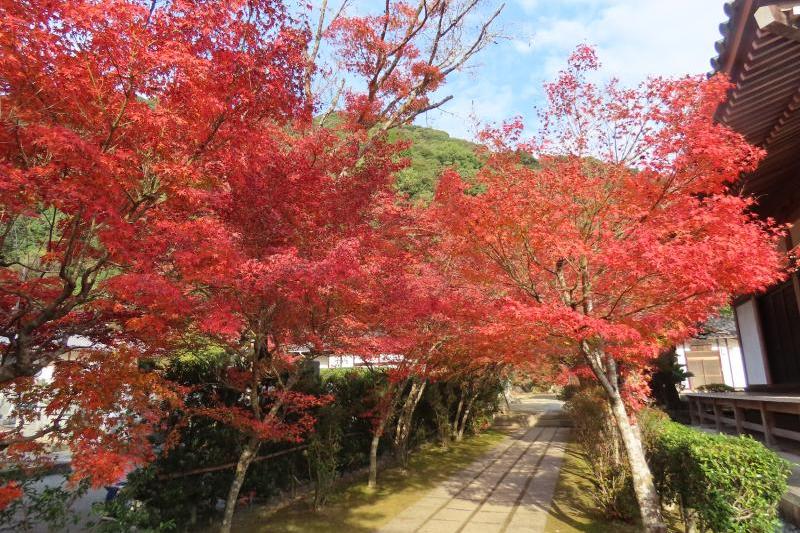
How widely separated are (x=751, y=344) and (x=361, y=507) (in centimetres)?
1109

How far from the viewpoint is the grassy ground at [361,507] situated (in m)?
7.53

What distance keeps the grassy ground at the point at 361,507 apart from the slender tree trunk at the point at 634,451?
4007mm

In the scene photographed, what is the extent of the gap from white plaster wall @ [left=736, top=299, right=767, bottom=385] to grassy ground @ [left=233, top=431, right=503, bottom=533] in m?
7.89

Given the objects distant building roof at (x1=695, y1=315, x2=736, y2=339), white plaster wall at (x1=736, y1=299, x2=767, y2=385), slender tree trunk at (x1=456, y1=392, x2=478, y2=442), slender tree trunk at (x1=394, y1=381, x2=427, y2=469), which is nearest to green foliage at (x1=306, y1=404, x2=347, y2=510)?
slender tree trunk at (x1=394, y1=381, x2=427, y2=469)

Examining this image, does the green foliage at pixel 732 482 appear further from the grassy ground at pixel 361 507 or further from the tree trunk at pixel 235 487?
the tree trunk at pixel 235 487

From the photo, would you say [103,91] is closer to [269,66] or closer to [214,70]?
[214,70]

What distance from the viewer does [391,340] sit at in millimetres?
8312

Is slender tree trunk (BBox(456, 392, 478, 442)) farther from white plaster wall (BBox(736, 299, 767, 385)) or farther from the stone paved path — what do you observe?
white plaster wall (BBox(736, 299, 767, 385))

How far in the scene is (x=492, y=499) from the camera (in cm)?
881

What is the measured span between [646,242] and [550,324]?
5.21 ft

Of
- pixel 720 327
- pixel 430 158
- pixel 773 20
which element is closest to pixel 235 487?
pixel 773 20

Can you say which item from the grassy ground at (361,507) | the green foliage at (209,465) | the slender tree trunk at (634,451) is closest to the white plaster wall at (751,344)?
the slender tree trunk at (634,451)

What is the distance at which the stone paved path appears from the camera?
24.0 ft

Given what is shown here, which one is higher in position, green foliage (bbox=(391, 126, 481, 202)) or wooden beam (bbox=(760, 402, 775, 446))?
green foliage (bbox=(391, 126, 481, 202))
